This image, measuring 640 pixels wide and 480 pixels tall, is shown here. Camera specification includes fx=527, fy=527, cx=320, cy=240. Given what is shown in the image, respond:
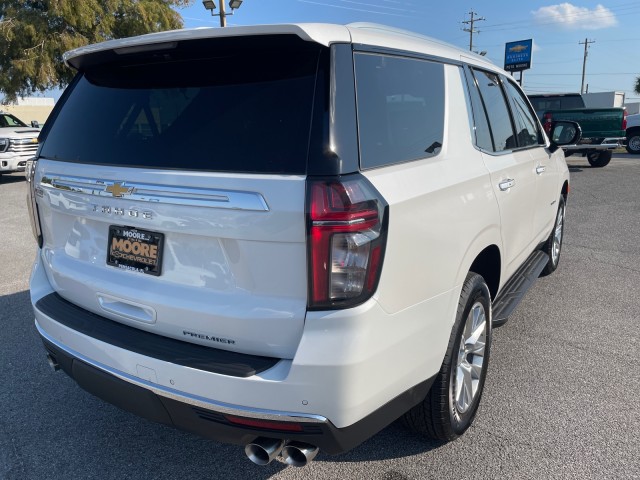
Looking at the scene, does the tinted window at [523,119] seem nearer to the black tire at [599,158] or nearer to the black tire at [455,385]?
the black tire at [455,385]

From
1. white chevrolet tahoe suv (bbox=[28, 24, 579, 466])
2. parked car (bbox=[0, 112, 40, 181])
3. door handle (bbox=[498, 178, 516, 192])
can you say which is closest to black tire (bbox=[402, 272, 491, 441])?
white chevrolet tahoe suv (bbox=[28, 24, 579, 466])

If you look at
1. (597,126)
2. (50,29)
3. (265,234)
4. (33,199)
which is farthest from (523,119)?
(50,29)

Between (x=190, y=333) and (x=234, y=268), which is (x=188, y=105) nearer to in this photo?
(x=234, y=268)

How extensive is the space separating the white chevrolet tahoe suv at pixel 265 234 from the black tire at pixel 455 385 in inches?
0.5

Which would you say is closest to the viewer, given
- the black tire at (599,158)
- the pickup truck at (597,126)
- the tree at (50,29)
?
the pickup truck at (597,126)

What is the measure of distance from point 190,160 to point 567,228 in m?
6.96

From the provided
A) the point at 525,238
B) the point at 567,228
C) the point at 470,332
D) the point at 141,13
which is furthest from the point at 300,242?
the point at 141,13

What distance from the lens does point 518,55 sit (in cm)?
4128

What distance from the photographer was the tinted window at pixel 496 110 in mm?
3197

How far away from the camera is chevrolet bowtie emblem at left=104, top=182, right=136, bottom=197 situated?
2.11m

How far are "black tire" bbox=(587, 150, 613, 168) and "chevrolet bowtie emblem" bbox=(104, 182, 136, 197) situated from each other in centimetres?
1626

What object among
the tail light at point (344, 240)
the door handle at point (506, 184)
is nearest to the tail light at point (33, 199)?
the tail light at point (344, 240)

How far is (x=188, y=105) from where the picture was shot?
7.06 feet

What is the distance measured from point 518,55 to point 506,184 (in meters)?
43.2
